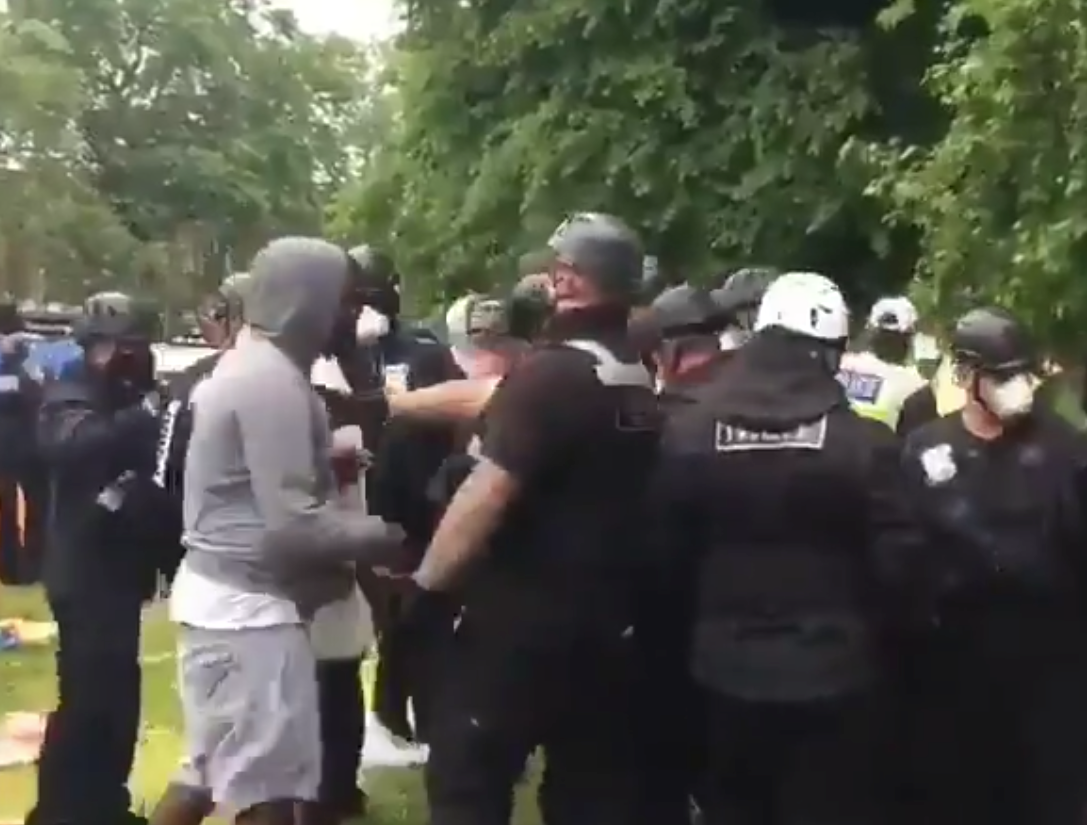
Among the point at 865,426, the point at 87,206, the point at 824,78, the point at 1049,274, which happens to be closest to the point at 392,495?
the point at 865,426

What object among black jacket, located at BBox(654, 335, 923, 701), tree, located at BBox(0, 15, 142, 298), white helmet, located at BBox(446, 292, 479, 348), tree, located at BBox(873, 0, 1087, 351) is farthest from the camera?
tree, located at BBox(0, 15, 142, 298)

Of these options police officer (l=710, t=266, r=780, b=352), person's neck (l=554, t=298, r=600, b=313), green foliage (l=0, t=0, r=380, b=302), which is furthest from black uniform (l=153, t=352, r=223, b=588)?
green foliage (l=0, t=0, r=380, b=302)

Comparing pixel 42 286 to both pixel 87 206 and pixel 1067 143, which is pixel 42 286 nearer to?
pixel 87 206

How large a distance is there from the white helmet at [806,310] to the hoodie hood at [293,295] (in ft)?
3.80

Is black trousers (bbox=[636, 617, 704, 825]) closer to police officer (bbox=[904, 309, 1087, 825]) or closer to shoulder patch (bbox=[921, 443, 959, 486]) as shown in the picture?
police officer (bbox=[904, 309, 1087, 825])

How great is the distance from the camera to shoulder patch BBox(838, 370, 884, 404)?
26.6 feet

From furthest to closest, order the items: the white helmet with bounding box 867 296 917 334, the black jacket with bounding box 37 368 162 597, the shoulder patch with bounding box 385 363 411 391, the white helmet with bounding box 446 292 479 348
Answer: the white helmet with bounding box 867 296 917 334 → the shoulder patch with bounding box 385 363 411 391 → the white helmet with bounding box 446 292 479 348 → the black jacket with bounding box 37 368 162 597

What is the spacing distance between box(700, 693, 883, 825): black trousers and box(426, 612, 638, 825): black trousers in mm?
425

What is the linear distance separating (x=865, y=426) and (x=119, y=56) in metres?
51.5

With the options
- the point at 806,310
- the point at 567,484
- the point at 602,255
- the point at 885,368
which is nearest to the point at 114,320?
the point at 602,255

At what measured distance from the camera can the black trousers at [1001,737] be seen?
5.84 metres

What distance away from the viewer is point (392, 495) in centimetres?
747

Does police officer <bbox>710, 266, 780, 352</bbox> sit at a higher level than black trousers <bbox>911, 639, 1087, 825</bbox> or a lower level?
higher

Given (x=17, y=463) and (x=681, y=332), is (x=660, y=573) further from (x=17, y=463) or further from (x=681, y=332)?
(x=17, y=463)
